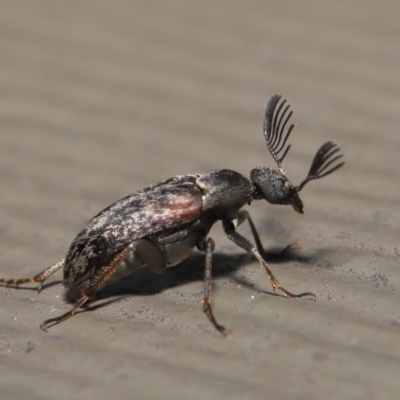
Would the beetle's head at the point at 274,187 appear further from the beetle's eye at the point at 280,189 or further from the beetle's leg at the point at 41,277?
the beetle's leg at the point at 41,277

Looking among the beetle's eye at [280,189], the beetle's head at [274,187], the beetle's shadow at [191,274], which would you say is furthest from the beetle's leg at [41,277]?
the beetle's eye at [280,189]

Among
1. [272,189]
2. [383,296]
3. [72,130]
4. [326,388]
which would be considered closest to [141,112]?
[72,130]

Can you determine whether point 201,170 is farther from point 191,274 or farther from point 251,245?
point 251,245

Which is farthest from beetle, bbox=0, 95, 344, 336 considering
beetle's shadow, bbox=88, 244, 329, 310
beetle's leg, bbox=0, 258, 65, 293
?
beetle's shadow, bbox=88, 244, 329, 310

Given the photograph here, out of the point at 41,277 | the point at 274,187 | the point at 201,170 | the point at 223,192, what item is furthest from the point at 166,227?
the point at 201,170

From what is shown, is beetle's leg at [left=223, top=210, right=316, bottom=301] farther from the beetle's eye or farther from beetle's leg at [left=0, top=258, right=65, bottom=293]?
beetle's leg at [left=0, top=258, right=65, bottom=293]
